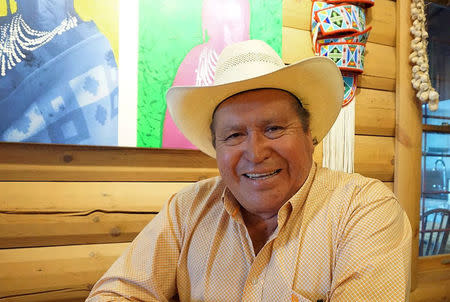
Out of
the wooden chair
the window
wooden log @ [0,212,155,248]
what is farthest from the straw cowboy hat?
the wooden chair

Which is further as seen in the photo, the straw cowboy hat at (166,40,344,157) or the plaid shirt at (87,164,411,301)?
the straw cowboy hat at (166,40,344,157)

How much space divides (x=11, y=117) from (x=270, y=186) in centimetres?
108

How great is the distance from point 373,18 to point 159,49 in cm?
135

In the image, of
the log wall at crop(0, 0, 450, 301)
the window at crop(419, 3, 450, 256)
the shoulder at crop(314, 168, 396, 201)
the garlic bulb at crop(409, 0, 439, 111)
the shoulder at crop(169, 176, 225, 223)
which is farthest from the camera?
the window at crop(419, 3, 450, 256)

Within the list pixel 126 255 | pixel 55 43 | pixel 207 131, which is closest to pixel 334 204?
pixel 207 131

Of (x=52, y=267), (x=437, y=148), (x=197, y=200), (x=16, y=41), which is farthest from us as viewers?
(x=437, y=148)

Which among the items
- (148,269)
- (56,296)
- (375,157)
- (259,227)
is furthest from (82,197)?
(375,157)

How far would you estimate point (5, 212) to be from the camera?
1438mm

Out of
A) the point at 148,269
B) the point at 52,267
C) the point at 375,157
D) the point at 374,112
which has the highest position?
the point at 374,112

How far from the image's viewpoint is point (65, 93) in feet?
4.72

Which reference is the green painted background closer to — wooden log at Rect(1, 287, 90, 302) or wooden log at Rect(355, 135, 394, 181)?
wooden log at Rect(1, 287, 90, 302)

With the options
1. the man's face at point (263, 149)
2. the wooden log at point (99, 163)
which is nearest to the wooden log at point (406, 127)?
the wooden log at point (99, 163)

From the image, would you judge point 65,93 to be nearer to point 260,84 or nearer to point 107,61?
point 107,61

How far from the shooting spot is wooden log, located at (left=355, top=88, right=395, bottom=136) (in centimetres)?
203
